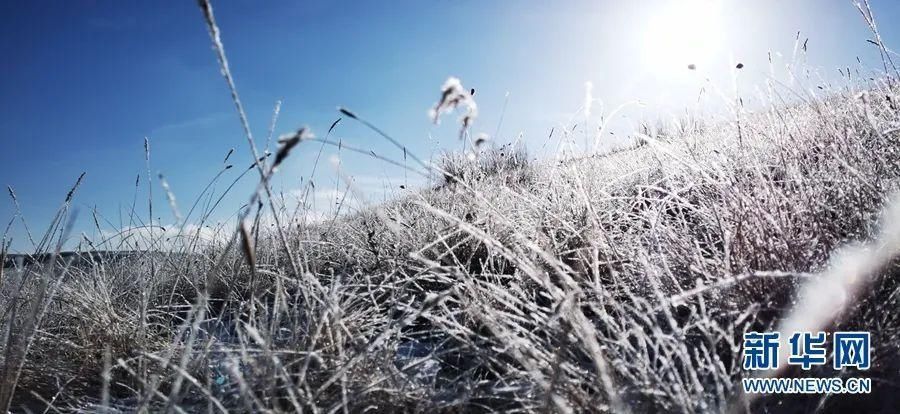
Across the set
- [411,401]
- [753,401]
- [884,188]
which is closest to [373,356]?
[411,401]

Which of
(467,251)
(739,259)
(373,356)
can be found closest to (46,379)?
(373,356)

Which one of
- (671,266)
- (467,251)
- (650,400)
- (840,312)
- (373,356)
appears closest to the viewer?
(650,400)

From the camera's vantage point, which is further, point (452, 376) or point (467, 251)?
point (467, 251)

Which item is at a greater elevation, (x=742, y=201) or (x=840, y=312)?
(x=742, y=201)

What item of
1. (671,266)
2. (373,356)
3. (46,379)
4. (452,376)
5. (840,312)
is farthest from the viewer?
(46,379)

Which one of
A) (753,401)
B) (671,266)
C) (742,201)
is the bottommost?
(753,401)

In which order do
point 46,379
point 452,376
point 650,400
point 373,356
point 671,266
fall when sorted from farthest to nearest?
point 46,379 < point 671,266 < point 452,376 < point 373,356 < point 650,400

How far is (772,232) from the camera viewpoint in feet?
4.55

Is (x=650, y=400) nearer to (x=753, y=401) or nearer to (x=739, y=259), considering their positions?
(x=753, y=401)

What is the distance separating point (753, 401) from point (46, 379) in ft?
6.67

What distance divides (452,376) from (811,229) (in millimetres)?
1018

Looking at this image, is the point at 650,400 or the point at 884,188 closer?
the point at 650,400

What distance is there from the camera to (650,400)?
3.26 ft

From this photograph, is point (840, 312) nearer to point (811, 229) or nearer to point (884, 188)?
point (811, 229)
